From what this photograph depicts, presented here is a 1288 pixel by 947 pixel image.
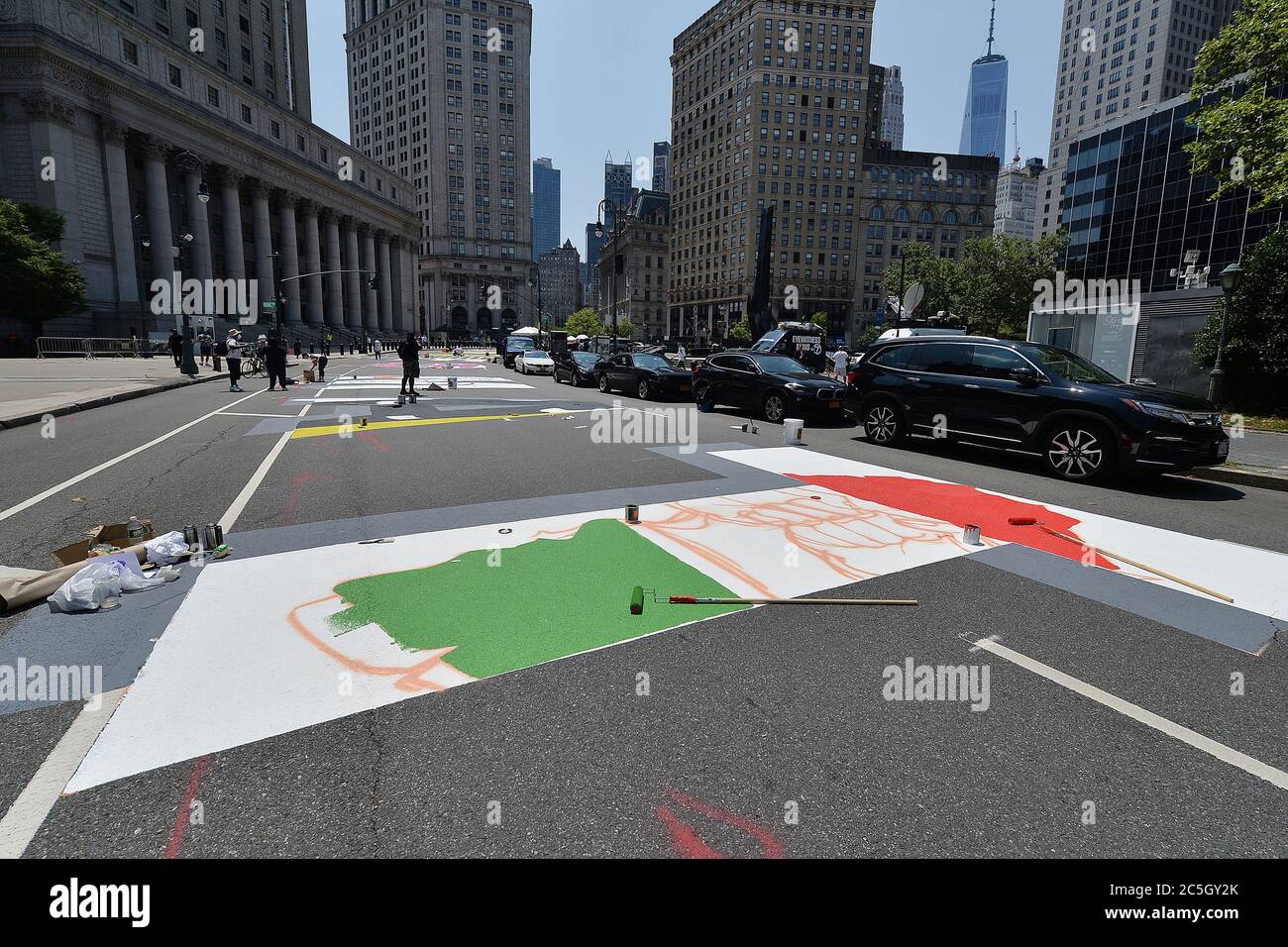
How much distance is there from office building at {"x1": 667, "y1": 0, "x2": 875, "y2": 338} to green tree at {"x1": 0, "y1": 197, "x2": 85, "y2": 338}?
92.5 metres

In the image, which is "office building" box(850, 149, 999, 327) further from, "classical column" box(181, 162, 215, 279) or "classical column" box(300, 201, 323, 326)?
"classical column" box(181, 162, 215, 279)

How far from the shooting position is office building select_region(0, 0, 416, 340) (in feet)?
142

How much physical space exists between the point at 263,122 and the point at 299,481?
264 feet

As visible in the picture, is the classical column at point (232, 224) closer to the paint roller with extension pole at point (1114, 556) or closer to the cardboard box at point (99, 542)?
the cardboard box at point (99, 542)

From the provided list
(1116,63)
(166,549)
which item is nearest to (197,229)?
(166,549)

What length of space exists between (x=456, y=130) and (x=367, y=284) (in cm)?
5573

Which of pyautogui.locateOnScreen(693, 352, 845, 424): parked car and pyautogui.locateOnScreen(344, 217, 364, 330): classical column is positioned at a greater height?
pyautogui.locateOnScreen(344, 217, 364, 330): classical column

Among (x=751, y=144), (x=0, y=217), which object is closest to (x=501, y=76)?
(x=751, y=144)

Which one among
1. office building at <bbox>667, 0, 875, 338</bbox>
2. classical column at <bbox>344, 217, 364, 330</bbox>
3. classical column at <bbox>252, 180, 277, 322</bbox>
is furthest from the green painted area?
office building at <bbox>667, 0, 875, 338</bbox>

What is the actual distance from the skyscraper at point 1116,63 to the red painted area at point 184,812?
5586 inches

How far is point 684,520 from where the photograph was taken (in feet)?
21.7

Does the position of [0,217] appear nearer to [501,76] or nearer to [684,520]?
[684,520]

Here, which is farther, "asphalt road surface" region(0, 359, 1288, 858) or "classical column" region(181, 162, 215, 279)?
"classical column" region(181, 162, 215, 279)

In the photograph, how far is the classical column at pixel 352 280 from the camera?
8850 cm
